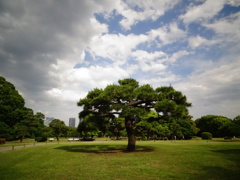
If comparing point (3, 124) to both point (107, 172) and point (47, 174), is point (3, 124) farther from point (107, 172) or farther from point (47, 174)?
point (107, 172)

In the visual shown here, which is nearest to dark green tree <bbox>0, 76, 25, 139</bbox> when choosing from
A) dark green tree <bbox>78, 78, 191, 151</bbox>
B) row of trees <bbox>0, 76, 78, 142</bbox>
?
row of trees <bbox>0, 76, 78, 142</bbox>

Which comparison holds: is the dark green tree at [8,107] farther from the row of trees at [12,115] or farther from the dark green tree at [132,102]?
the dark green tree at [132,102]

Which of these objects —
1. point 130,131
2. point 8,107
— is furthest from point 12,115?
point 130,131

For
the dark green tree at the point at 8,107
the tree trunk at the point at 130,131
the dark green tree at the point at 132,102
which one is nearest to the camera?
the dark green tree at the point at 132,102

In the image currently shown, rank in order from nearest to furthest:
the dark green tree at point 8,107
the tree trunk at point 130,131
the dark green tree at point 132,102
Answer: the dark green tree at point 132,102 < the tree trunk at point 130,131 < the dark green tree at point 8,107

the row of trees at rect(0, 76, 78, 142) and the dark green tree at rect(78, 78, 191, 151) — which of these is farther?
the row of trees at rect(0, 76, 78, 142)

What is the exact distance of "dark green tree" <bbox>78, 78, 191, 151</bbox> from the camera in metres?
16.3

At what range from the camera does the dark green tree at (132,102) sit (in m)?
16.3

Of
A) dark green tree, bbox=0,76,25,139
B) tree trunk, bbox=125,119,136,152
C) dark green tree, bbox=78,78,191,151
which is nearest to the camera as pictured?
dark green tree, bbox=78,78,191,151

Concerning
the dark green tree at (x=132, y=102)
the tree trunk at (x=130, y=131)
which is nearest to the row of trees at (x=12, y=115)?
the dark green tree at (x=132, y=102)

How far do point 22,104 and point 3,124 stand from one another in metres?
8.18

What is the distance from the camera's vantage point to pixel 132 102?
18312 millimetres

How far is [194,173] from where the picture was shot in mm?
9078

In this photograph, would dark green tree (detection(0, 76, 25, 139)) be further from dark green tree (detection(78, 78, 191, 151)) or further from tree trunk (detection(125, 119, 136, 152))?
tree trunk (detection(125, 119, 136, 152))
